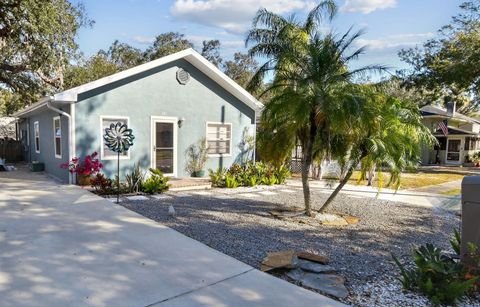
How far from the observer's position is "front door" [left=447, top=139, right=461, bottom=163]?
25844mm

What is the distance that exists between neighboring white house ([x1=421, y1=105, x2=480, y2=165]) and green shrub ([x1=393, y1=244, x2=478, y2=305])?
24.8 meters

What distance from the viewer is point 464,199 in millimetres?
3922

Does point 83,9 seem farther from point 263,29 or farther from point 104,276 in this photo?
point 104,276

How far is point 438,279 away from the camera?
3.62 m

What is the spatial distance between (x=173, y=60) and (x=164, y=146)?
121 inches

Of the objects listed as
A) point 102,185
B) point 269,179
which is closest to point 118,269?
point 102,185

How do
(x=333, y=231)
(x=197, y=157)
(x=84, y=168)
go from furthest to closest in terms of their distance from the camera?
(x=197, y=157), (x=84, y=168), (x=333, y=231)

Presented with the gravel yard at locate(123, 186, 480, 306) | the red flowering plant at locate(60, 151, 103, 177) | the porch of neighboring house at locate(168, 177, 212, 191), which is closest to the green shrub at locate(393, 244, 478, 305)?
the gravel yard at locate(123, 186, 480, 306)

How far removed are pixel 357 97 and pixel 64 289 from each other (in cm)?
547

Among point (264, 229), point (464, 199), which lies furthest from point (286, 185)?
point (464, 199)

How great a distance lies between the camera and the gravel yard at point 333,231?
166 inches

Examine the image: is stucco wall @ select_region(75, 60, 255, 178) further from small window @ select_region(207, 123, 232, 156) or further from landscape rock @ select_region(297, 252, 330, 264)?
landscape rock @ select_region(297, 252, 330, 264)

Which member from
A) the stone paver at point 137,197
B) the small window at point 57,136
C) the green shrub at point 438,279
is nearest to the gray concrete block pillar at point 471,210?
the green shrub at point 438,279

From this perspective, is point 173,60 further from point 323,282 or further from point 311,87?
point 323,282
